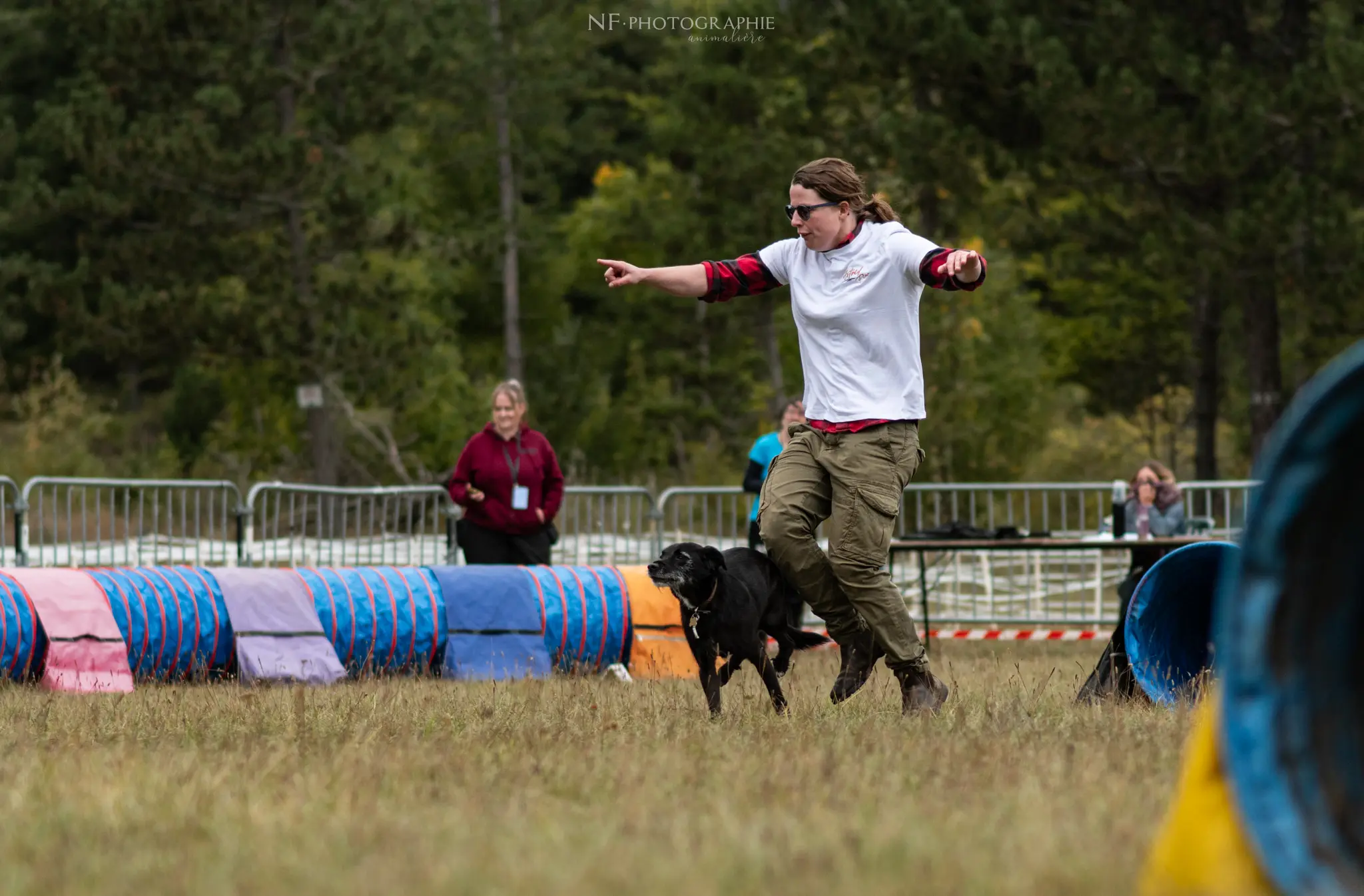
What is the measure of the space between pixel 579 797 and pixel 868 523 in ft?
7.68

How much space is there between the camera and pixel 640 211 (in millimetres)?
32531

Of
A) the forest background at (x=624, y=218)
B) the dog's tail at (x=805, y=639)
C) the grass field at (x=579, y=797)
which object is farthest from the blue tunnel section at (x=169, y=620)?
the forest background at (x=624, y=218)

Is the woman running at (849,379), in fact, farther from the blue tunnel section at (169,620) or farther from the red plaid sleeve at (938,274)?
the blue tunnel section at (169,620)

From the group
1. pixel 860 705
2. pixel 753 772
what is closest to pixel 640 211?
pixel 860 705

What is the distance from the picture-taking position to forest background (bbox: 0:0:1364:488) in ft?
64.9

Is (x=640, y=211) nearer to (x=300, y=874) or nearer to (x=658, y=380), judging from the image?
(x=658, y=380)

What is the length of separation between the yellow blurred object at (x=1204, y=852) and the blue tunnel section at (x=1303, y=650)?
77mm

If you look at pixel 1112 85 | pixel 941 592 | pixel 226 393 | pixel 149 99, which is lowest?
pixel 941 592

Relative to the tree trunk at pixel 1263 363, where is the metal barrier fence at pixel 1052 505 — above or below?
below

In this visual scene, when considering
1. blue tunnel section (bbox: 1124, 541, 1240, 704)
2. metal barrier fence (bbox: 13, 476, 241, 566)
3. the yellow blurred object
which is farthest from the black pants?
the yellow blurred object

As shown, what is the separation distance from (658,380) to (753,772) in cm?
3334

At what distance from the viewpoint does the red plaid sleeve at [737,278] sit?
254 inches

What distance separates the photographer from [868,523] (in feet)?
20.4

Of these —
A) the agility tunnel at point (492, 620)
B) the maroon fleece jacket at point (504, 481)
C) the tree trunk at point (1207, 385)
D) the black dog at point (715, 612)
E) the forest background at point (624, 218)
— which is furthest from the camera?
the tree trunk at point (1207, 385)
